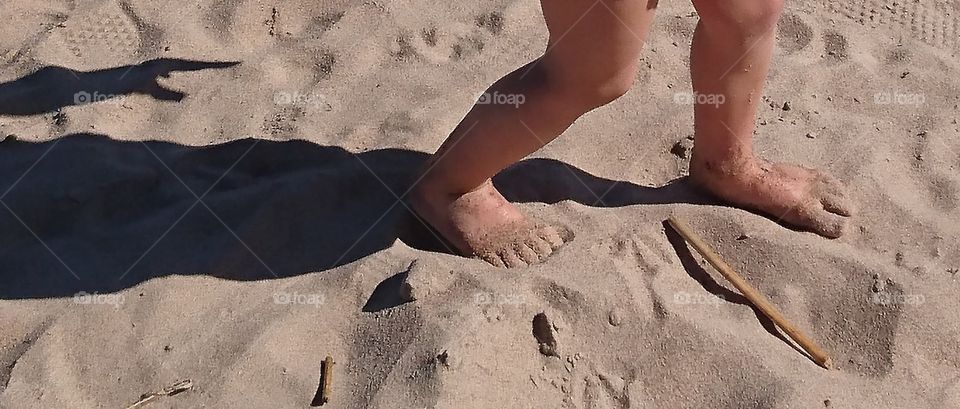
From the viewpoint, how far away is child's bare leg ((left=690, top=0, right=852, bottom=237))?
1759 millimetres

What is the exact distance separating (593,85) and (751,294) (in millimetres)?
572

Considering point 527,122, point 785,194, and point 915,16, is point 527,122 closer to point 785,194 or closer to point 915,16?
point 785,194

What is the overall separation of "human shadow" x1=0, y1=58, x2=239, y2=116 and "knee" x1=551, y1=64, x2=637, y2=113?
1.28 m

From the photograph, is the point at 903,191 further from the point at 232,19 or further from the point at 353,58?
the point at 232,19

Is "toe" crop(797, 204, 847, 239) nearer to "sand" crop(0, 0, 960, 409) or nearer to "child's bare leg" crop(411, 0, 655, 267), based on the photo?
"sand" crop(0, 0, 960, 409)

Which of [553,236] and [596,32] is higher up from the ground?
[596,32]

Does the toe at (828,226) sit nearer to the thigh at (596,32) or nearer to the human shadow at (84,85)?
the thigh at (596,32)

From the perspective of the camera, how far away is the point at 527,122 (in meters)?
1.72

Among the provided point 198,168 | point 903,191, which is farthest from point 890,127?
point 198,168

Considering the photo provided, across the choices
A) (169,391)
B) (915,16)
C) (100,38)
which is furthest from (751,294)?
(100,38)

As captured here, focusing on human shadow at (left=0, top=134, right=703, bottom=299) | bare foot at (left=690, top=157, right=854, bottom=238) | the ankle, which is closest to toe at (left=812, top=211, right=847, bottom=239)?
bare foot at (left=690, top=157, right=854, bottom=238)

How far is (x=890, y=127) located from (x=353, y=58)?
4.85 feet

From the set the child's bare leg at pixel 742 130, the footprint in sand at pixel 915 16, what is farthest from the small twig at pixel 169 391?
the footprint in sand at pixel 915 16

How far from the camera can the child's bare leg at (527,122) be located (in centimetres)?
154
